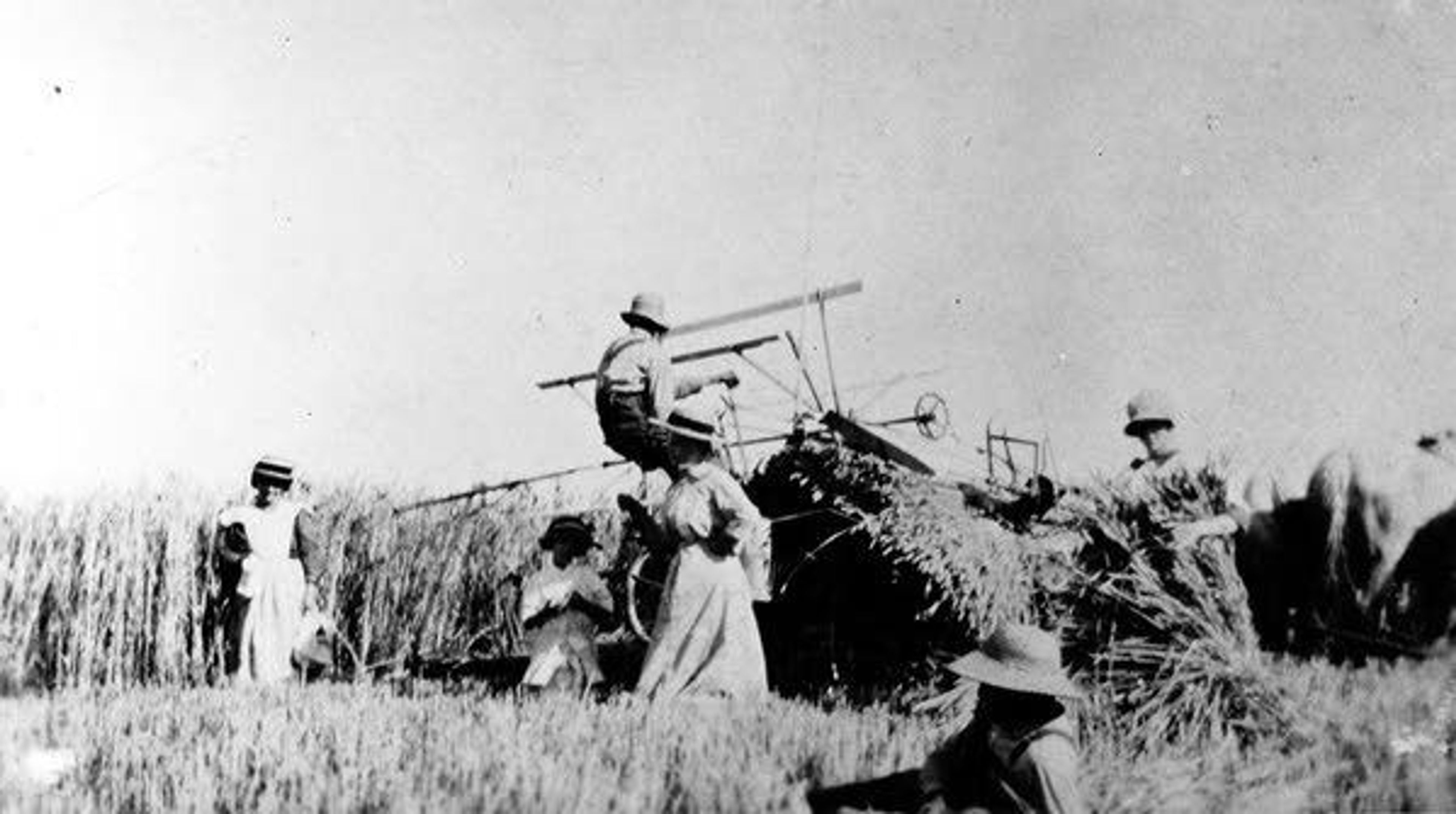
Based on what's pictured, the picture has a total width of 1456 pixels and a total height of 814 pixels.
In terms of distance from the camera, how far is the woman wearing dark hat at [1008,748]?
371 centimetres

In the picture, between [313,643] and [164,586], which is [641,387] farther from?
[164,586]

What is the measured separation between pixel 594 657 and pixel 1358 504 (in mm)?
4689

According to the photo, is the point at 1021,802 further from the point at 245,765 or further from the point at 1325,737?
the point at 245,765

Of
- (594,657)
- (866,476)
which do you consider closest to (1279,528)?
(866,476)

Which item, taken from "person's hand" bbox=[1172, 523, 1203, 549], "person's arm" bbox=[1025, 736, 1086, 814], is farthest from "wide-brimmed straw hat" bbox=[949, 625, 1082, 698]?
"person's hand" bbox=[1172, 523, 1203, 549]

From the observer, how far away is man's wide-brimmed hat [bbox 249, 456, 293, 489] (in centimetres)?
946

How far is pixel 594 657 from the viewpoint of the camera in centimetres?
823

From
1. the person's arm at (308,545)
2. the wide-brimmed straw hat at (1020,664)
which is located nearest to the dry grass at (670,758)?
the wide-brimmed straw hat at (1020,664)

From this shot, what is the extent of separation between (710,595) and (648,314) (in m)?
2.10

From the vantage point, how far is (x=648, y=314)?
8359 mm

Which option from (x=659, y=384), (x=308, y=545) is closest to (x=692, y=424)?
(x=659, y=384)

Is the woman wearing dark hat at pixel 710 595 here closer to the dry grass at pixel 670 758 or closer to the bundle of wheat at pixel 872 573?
the bundle of wheat at pixel 872 573

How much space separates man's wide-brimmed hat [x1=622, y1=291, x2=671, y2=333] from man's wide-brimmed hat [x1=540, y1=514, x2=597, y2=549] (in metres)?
1.40

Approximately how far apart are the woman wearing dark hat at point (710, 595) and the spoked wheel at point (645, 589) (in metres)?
1.11
